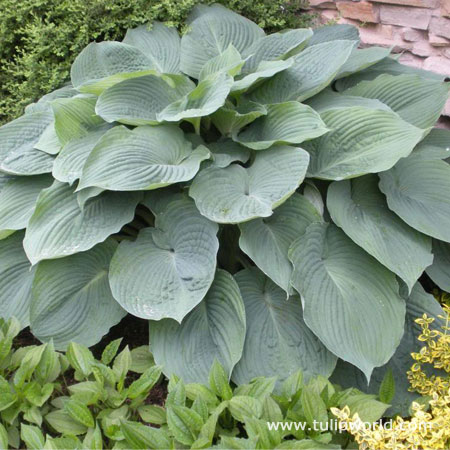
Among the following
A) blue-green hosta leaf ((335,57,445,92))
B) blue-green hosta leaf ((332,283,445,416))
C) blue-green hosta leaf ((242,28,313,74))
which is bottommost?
blue-green hosta leaf ((332,283,445,416))

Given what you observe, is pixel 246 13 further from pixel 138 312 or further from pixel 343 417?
pixel 343 417

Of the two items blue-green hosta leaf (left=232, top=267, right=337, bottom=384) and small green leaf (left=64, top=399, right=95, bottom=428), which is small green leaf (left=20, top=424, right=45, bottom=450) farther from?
blue-green hosta leaf (left=232, top=267, right=337, bottom=384)

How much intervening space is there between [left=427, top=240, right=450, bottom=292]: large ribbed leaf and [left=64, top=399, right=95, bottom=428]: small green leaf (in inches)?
53.2

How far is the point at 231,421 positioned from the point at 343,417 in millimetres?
398

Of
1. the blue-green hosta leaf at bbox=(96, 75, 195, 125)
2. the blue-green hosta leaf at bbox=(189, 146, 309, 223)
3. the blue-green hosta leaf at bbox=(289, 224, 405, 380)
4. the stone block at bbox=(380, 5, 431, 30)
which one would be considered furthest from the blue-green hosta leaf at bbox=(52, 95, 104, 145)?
the stone block at bbox=(380, 5, 431, 30)

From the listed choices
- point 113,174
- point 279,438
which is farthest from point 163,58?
point 279,438

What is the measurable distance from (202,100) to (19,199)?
2.70 feet

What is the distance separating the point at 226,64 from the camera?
2436 millimetres

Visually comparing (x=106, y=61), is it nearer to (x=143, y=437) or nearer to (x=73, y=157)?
(x=73, y=157)

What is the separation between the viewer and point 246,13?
314cm

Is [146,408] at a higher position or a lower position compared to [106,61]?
lower

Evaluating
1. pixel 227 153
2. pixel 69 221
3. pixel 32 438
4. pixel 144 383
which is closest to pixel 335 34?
pixel 227 153

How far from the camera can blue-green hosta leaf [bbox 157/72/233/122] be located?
2133mm

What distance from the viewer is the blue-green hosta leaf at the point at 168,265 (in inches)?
76.8
